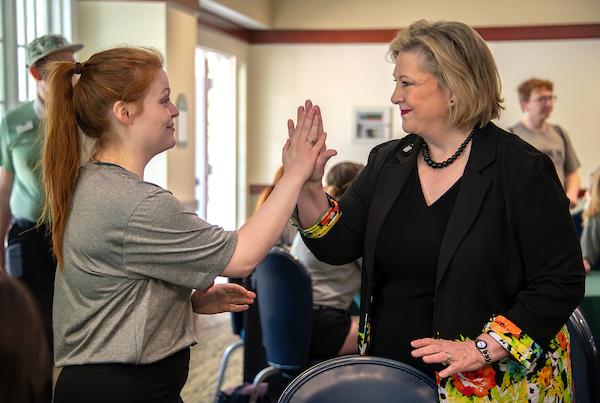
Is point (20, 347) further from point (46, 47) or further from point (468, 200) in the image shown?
point (46, 47)

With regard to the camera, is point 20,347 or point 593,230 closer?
point 20,347

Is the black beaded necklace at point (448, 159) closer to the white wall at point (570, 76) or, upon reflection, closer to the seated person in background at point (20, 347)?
the seated person in background at point (20, 347)

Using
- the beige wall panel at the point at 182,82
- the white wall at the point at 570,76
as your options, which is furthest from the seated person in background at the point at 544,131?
the white wall at the point at 570,76

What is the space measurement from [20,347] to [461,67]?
132cm

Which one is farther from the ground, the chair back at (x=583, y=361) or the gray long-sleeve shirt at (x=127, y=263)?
the gray long-sleeve shirt at (x=127, y=263)

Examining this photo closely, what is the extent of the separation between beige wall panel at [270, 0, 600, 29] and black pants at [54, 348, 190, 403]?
7.18m

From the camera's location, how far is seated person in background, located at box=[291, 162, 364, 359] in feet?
11.5

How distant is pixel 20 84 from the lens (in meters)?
4.88

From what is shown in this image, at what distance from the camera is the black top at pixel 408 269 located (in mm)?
1973

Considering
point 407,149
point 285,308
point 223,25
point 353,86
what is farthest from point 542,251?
point 353,86

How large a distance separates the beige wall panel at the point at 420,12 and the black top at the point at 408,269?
6.74 m

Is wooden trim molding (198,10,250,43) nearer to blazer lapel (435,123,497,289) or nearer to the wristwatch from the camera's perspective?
blazer lapel (435,123,497,289)

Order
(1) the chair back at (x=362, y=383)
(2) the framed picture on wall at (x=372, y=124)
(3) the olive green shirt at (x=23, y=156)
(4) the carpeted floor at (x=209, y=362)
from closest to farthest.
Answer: (1) the chair back at (x=362, y=383) → (3) the olive green shirt at (x=23, y=156) → (4) the carpeted floor at (x=209, y=362) → (2) the framed picture on wall at (x=372, y=124)

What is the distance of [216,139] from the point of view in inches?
340
